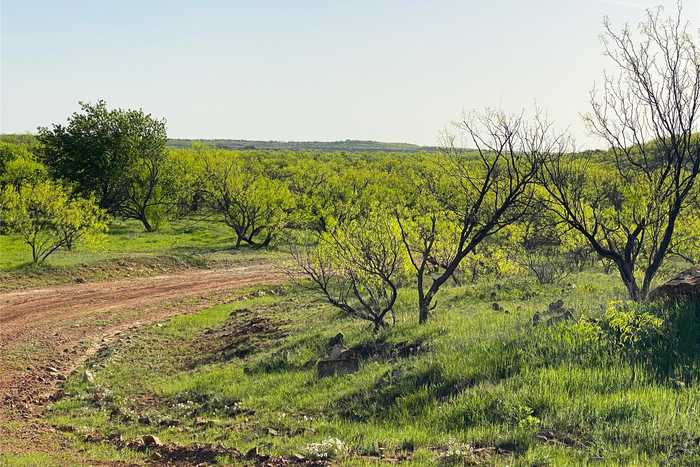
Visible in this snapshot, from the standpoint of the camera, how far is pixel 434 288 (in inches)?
575

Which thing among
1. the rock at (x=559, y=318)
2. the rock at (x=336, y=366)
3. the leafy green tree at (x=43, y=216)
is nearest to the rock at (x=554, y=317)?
the rock at (x=559, y=318)

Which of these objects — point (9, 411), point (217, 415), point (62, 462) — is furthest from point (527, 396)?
point (9, 411)

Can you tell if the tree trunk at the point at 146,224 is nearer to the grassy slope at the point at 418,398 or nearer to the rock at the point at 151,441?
the grassy slope at the point at 418,398

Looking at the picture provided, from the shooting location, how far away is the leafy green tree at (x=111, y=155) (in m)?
46.3

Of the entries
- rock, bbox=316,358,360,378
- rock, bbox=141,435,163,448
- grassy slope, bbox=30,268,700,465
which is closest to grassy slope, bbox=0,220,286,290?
grassy slope, bbox=30,268,700,465

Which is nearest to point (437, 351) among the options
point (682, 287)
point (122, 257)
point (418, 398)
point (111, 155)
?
point (418, 398)

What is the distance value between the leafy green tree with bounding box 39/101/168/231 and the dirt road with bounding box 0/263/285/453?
18.9m

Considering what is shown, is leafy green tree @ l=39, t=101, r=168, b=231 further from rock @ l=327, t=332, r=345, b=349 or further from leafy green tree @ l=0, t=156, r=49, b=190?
rock @ l=327, t=332, r=345, b=349

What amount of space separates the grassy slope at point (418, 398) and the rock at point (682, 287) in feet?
4.07

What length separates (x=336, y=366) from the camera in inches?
491

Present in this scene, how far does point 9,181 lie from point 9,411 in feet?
134

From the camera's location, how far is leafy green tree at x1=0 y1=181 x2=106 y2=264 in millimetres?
29281

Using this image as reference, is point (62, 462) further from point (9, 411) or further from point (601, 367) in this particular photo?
point (601, 367)

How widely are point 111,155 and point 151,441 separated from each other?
138 ft
